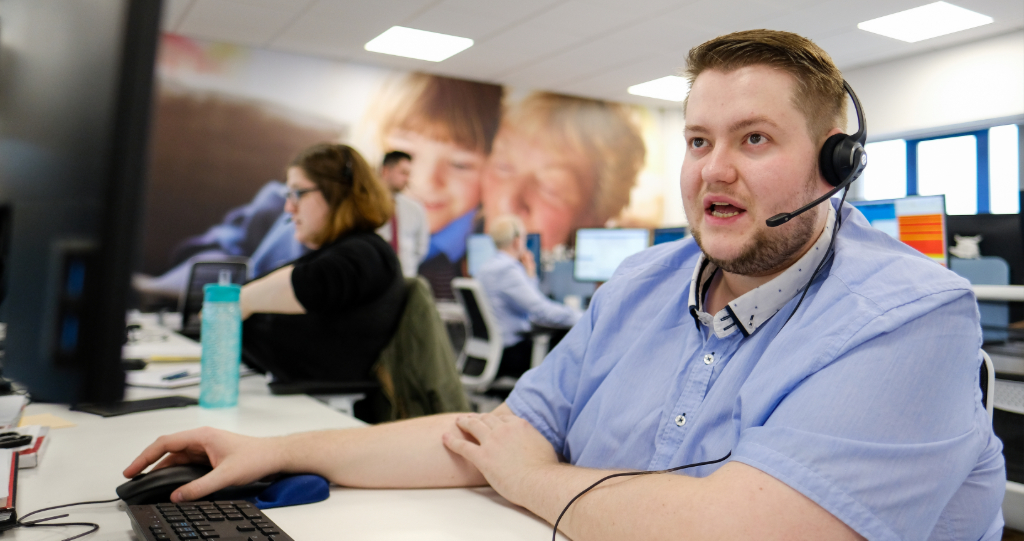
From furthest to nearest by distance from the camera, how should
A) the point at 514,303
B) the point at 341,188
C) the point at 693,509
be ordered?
the point at 514,303
the point at 341,188
the point at 693,509

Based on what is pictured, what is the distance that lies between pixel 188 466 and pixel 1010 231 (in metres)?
3.20

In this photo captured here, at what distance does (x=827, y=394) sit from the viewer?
2.22ft

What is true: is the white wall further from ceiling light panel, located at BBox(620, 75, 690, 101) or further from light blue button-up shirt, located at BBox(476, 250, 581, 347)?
light blue button-up shirt, located at BBox(476, 250, 581, 347)

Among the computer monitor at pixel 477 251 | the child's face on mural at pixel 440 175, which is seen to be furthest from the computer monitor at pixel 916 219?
the child's face on mural at pixel 440 175

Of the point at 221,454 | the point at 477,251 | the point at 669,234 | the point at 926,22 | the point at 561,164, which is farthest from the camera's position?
the point at 561,164

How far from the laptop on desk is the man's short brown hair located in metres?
2.46

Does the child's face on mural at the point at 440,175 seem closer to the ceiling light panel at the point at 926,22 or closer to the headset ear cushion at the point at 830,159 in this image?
the ceiling light panel at the point at 926,22

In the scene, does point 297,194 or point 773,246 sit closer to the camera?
point 773,246

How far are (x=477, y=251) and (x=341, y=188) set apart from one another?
13.1 feet

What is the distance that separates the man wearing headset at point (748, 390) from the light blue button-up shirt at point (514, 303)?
2.79 metres

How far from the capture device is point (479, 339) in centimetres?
417

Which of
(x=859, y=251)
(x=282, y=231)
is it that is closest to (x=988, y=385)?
(x=859, y=251)

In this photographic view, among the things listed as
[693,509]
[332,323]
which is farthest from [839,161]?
[332,323]

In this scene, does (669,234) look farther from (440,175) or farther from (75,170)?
(75,170)
